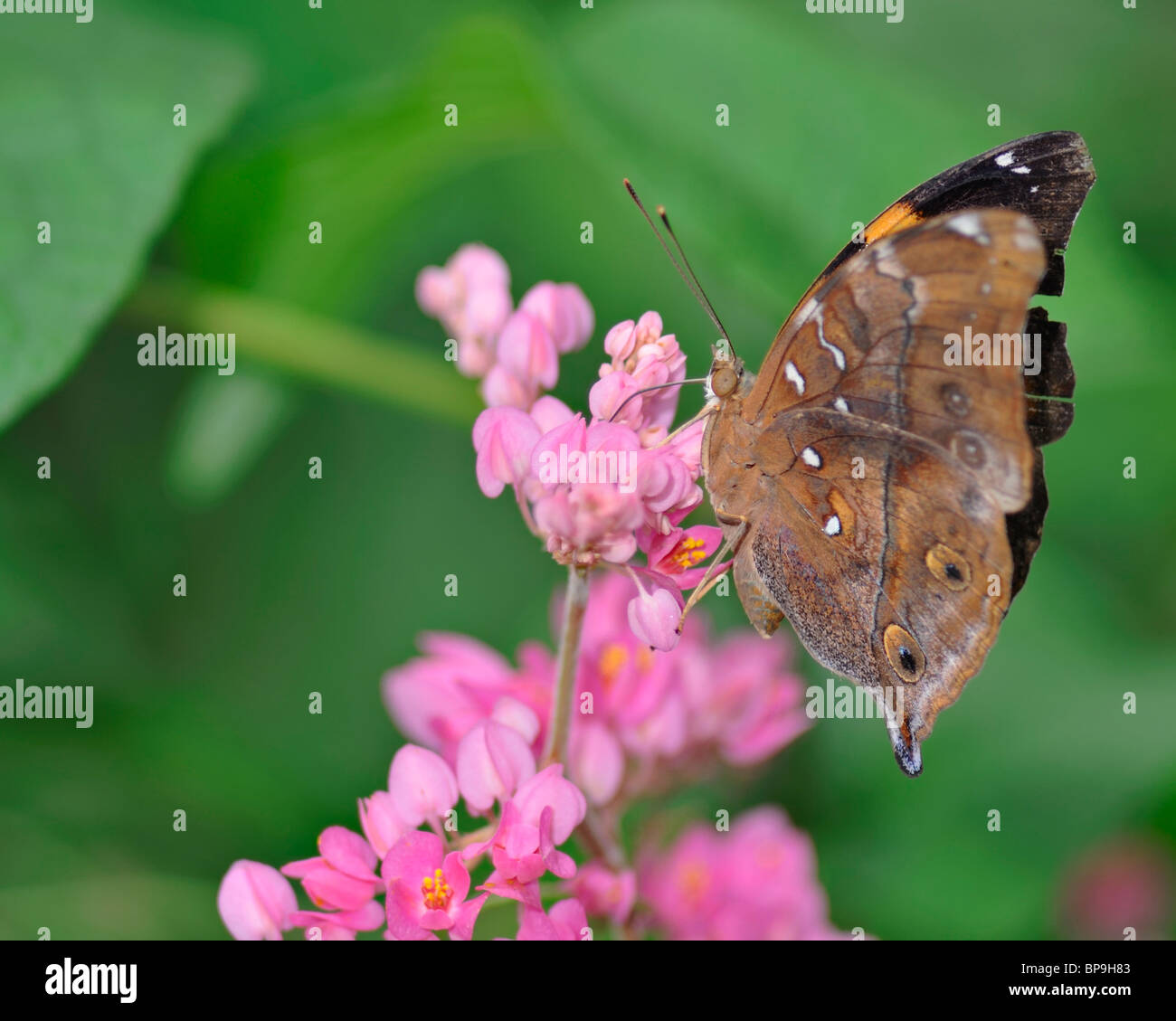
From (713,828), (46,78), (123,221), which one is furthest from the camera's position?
(713,828)

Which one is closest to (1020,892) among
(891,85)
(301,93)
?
(891,85)

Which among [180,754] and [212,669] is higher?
[212,669]

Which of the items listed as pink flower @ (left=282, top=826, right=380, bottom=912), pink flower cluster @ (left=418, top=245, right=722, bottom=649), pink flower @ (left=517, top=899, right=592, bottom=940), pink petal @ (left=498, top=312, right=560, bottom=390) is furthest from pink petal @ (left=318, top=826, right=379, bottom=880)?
pink petal @ (left=498, top=312, right=560, bottom=390)

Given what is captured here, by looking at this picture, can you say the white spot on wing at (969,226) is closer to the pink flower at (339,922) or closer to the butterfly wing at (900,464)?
the butterfly wing at (900,464)

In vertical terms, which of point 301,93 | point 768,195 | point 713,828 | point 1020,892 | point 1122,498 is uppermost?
point 301,93

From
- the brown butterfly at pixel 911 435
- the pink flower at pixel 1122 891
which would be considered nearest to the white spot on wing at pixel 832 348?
the brown butterfly at pixel 911 435

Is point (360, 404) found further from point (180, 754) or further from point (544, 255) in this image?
point (180, 754)
